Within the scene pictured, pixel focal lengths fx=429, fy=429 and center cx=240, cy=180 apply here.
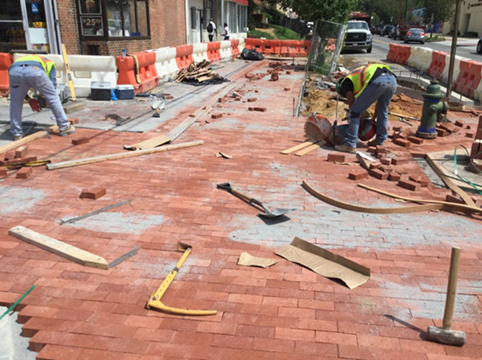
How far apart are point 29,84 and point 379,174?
5.90 metres

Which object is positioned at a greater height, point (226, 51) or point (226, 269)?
point (226, 51)

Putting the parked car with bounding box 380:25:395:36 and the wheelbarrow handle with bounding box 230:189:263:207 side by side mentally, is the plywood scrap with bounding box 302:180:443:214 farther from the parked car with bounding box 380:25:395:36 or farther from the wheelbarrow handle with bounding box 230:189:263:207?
the parked car with bounding box 380:25:395:36

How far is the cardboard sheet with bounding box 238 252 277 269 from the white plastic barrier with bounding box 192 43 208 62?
15.0m

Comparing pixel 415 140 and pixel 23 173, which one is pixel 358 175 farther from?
pixel 23 173

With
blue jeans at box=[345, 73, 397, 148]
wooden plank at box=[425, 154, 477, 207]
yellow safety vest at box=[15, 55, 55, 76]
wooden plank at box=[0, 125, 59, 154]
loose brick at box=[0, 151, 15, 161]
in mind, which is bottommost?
wooden plank at box=[425, 154, 477, 207]

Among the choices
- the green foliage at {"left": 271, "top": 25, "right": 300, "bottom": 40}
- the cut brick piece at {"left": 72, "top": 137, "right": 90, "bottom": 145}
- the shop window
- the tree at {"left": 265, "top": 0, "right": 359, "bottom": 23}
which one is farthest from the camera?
the green foliage at {"left": 271, "top": 25, "right": 300, "bottom": 40}

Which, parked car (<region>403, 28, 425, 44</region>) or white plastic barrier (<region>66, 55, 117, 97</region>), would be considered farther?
parked car (<region>403, 28, 425, 44</region>)

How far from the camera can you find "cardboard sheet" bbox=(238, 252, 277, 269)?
12.8 ft

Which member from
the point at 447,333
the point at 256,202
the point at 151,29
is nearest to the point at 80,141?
the point at 256,202

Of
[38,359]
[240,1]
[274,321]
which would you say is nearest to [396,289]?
[274,321]

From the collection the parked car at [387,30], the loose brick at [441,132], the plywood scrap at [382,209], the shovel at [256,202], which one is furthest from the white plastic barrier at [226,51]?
the parked car at [387,30]

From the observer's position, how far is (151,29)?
19.9m

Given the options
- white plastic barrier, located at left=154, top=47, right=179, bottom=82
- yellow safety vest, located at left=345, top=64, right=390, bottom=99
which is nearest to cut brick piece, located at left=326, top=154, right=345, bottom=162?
yellow safety vest, located at left=345, top=64, right=390, bottom=99

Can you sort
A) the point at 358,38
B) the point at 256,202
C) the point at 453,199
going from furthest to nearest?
the point at 358,38 < the point at 453,199 < the point at 256,202
